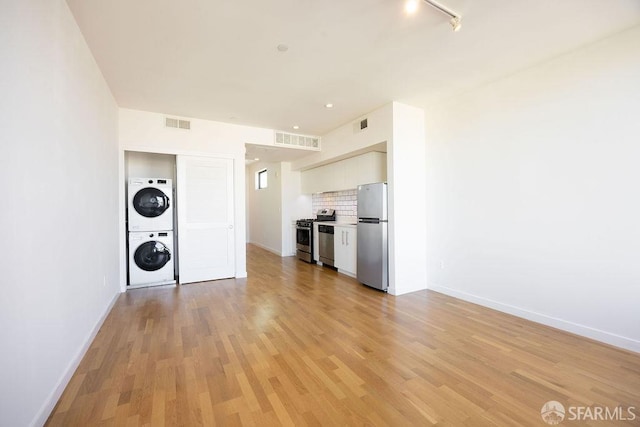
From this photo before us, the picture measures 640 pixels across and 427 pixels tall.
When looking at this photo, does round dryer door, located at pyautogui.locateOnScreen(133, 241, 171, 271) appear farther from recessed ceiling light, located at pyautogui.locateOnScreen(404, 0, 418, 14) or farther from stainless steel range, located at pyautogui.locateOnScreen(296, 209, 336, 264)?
recessed ceiling light, located at pyautogui.locateOnScreen(404, 0, 418, 14)

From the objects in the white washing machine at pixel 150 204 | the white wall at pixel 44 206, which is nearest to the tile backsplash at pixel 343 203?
the white washing machine at pixel 150 204

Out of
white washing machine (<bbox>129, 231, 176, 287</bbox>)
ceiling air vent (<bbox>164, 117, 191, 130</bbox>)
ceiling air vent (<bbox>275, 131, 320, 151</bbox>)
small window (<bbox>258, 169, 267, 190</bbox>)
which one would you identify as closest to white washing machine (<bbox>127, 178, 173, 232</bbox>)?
white washing machine (<bbox>129, 231, 176, 287</bbox>)

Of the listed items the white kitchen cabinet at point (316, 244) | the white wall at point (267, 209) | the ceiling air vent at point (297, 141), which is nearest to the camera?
the ceiling air vent at point (297, 141)

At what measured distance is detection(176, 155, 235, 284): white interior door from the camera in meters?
4.45

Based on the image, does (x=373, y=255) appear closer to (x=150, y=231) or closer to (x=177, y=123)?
(x=150, y=231)

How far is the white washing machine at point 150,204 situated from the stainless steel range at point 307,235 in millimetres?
2806

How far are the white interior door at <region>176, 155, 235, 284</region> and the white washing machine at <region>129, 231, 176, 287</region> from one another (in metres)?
0.18

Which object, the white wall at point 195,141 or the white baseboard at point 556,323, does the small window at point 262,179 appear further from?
the white baseboard at point 556,323

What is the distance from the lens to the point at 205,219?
459 cm

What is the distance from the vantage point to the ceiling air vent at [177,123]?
14.0ft

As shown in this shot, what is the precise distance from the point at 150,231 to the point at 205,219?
818 millimetres

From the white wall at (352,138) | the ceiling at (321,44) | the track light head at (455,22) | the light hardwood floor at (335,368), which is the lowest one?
the light hardwood floor at (335,368)

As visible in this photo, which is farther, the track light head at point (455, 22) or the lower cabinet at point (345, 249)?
the lower cabinet at point (345, 249)

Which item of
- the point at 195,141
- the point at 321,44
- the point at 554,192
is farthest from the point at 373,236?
the point at 195,141
